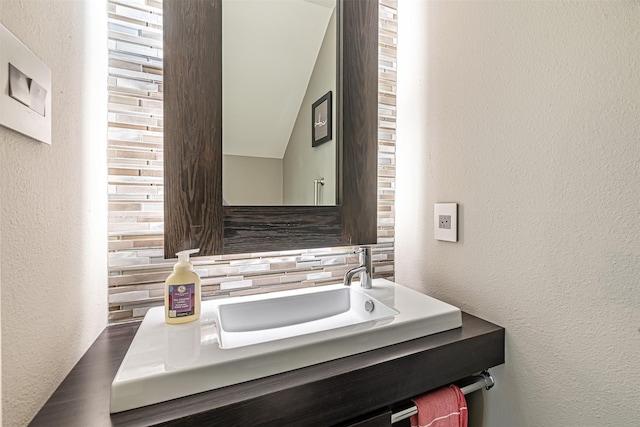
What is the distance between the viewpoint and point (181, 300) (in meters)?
0.80

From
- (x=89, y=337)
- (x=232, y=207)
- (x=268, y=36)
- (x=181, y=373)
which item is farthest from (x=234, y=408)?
(x=268, y=36)

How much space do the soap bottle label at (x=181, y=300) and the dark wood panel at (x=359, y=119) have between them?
1.88 ft

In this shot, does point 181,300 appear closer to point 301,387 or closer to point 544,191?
point 301,387

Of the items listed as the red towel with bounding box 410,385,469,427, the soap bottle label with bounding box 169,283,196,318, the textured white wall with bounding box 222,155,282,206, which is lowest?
the red towel with bounding box 410,385,469,427

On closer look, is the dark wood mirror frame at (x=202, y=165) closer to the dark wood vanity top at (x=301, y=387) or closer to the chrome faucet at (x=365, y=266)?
the chrome faucet at (x=365, y=266)

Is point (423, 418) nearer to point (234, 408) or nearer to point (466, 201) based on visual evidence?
point (234, 408)

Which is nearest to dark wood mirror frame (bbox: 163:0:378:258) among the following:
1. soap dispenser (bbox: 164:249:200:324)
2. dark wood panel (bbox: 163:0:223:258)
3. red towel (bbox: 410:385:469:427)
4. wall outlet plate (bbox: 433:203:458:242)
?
dark wood panel (bbox: 163:0:223:258)

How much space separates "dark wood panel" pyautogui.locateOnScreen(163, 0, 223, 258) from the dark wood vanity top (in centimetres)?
34

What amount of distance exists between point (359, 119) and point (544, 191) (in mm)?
658

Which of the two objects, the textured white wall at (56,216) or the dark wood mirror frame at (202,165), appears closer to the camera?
the textured white wall at (56,216)

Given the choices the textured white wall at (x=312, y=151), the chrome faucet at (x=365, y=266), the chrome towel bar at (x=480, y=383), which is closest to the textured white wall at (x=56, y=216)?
the textured white wall at (x=312, y=151)

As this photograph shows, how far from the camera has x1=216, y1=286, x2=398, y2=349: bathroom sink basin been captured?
2.96ft

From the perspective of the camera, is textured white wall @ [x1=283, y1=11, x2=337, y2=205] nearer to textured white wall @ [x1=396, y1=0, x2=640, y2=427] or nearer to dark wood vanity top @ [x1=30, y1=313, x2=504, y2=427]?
textured white wall @ [x1=396, y1=0, x2=640, y2=427]

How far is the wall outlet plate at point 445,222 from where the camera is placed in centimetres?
100
